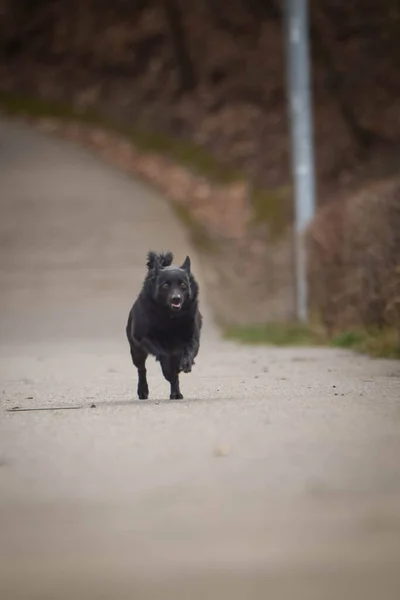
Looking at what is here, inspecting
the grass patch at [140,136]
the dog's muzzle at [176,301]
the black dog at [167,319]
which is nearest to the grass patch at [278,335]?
the black dog at [167,319]

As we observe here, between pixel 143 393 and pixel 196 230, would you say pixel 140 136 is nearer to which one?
pixel 196 230

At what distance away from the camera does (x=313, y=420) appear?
28.4ft

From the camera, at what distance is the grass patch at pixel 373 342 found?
15320 millimetres

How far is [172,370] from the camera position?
1009cm

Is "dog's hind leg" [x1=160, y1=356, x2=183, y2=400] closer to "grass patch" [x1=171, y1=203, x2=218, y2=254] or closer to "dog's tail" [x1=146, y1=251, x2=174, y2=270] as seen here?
"dog's tail" [x1=146, y1=251, x2=174, y2=270]

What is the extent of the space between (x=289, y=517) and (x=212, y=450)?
1.85 m

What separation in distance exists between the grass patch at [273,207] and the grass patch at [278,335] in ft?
44.0

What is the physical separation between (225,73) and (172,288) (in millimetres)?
38591

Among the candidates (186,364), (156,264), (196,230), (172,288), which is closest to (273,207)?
(196,230)

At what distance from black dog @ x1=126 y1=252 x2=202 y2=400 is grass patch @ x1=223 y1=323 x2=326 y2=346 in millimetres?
9595

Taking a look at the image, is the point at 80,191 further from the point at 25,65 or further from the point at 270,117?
the point at 25,65

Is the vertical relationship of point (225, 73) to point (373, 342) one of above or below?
above

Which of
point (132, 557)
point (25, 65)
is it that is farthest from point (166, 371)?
point (25, 65)

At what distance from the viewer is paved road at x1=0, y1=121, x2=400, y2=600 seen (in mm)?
4605
